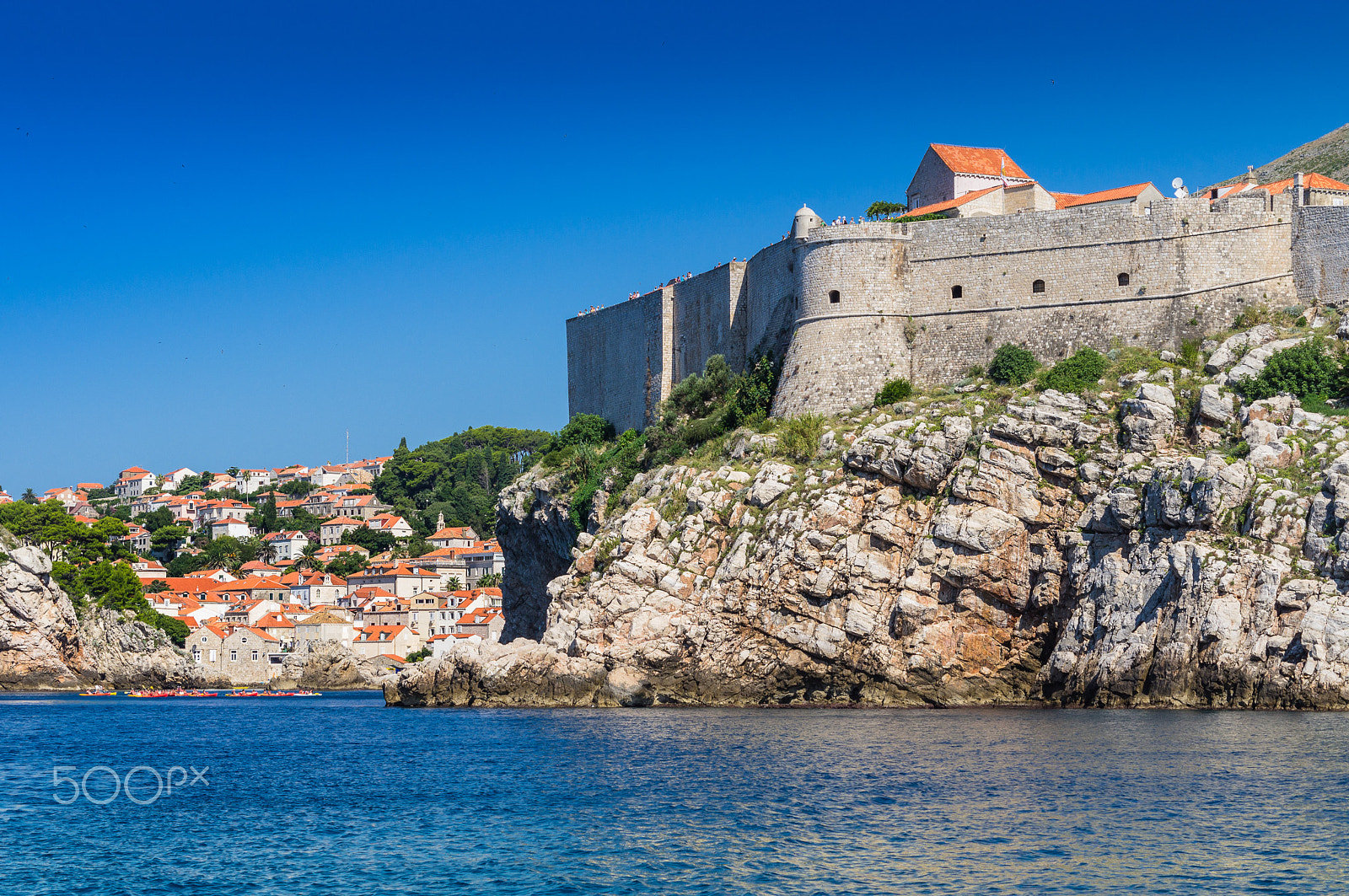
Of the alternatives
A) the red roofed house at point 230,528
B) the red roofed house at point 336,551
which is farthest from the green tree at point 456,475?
the red roofed house at point 230,528

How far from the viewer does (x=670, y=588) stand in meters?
35.1

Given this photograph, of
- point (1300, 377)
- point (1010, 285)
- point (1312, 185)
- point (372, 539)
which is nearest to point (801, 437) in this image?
point (1010, 285)

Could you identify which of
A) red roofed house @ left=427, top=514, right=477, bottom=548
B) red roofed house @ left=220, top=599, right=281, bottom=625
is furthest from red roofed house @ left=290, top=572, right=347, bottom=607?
red roofed house @ left=427, top=514, right=477, bottom=548

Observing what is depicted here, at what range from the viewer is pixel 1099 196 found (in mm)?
39750

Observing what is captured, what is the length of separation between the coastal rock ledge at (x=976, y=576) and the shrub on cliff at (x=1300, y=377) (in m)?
0.89

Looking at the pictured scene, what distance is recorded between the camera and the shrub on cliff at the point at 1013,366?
37.0 metres

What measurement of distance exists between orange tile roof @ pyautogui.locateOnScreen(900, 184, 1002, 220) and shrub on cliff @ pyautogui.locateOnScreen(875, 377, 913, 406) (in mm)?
6264

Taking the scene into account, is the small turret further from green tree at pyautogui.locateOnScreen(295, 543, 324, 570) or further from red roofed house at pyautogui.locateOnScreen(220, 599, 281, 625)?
green tree at pyautogui.locateOnScreen(295, 543, 324, 570)

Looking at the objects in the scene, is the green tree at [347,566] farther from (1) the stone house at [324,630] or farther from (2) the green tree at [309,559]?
(1) the stone house at [324,630]

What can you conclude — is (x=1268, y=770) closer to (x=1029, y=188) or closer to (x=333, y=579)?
(x=1029, y=188)

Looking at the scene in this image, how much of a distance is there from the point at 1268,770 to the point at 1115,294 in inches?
707

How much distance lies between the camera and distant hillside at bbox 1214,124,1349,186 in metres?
67.1

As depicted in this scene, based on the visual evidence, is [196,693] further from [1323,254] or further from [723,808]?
[1323,254]

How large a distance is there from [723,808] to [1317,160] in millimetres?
62014
